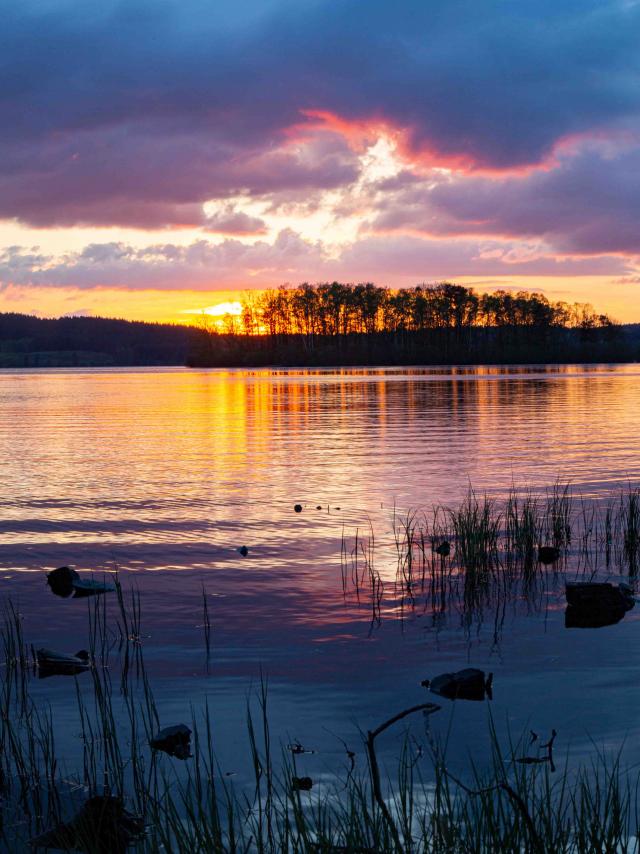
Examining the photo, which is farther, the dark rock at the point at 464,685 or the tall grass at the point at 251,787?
the dark rock at the point at 464,685

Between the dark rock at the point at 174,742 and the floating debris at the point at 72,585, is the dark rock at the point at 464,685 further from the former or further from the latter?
the floating debris at the point at 72,585

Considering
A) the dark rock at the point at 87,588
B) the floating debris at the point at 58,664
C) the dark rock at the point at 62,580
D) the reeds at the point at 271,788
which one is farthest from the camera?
the dark rock at the point at 62,580

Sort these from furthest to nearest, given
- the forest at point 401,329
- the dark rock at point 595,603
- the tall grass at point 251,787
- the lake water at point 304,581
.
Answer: the forest at point 401,329 < the dark rock at point 595,603 < the lake water at point 304,581 < the tall grass at point 251,787

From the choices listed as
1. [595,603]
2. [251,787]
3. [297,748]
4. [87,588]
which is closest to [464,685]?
[297,748]

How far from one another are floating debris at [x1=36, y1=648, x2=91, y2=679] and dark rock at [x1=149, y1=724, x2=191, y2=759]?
8.17 feet

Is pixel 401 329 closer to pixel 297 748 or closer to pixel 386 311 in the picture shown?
pixel 386 311

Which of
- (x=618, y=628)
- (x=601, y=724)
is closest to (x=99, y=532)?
(x=618, y=628)

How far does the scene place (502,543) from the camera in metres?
17.3

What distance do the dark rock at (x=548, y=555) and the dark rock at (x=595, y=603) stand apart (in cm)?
276

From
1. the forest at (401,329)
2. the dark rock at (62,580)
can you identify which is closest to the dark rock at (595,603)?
the dark rock at (62,580)

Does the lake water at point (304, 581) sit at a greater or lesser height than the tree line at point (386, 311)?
lesser

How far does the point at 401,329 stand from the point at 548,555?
6874 inches

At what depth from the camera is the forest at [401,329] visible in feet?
552

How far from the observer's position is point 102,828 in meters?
6.34
